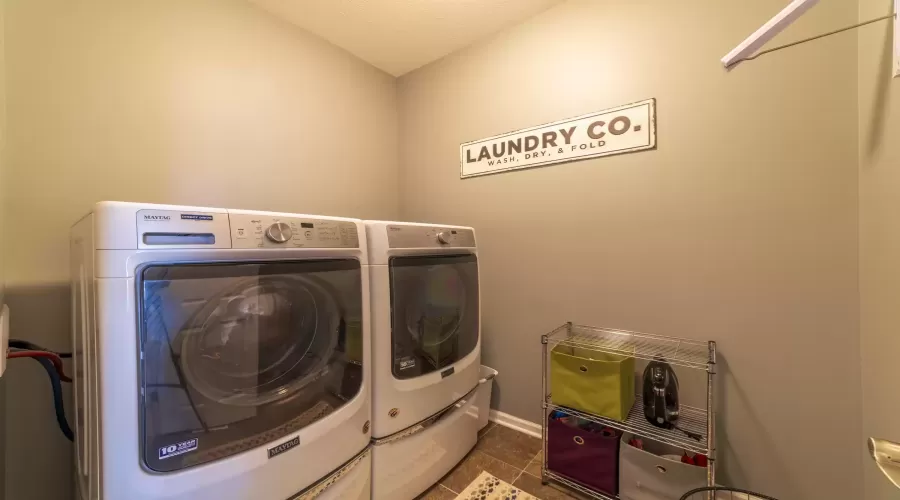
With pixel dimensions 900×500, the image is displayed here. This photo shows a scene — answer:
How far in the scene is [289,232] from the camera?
3.15ft

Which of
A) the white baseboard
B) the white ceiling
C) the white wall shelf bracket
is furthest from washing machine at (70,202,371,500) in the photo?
the white ceiling

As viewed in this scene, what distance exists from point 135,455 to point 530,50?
7.38 feet

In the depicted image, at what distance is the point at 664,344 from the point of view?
59.0 inches

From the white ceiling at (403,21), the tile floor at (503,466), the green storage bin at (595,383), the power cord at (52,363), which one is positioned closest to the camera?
the power cord at (52,363)

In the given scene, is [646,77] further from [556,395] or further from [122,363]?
[122,363]

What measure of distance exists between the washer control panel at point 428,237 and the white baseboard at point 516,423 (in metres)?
1.07

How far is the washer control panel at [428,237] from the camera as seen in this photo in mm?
1269

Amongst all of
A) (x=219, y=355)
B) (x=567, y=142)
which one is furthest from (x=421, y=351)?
(x=567, y=142)

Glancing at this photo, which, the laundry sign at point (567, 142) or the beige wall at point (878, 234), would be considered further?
the laundry sign at point (567, 142)

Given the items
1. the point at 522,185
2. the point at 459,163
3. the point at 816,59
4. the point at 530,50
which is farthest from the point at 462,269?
the point at 816,59

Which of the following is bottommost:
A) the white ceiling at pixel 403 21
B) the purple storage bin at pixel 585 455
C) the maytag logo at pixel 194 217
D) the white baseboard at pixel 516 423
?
the white baseboard at pixel 516 423

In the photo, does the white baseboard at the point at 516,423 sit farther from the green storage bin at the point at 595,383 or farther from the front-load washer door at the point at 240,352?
the front-load washer door at the point at 240,352

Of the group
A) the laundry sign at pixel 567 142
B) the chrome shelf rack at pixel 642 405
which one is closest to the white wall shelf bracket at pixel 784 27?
the laundry sign at pixel 567 142

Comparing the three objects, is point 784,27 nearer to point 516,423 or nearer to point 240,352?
point 240,352
